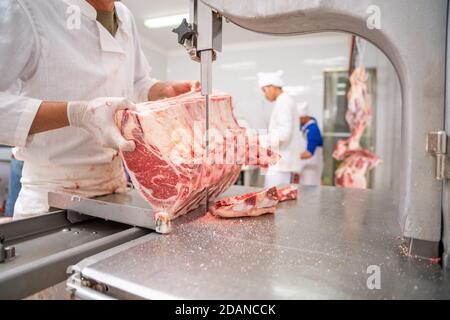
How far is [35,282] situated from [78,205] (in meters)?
0.44

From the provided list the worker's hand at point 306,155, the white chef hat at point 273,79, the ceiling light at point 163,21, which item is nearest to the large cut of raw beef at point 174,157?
the white chef hat at point 273,79

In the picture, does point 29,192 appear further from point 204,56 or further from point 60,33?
point 204,56

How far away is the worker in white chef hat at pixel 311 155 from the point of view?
16.1ft

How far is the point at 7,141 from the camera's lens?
1101mm

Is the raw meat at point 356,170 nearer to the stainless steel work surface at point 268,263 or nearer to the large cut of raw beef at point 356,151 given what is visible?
the large cut of raw beef at point 356,151

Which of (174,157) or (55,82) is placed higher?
(55,82)

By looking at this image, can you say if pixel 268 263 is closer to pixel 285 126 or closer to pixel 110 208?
pixel 110 208

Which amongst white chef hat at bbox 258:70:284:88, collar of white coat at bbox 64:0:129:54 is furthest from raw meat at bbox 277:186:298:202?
white chef hat at bbox 258:70:284:88

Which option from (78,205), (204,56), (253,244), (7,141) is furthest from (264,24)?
(7,141)

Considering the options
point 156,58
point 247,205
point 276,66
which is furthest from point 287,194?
point 156,58

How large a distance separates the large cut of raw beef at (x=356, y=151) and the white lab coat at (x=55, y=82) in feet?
7.51

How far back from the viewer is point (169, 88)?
1762 millimetres

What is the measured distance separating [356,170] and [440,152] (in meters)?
2.45

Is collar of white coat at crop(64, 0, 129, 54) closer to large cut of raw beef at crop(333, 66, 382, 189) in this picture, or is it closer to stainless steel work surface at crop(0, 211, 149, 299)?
stainless steel work surface at crop(0, 211, 149, 299)
